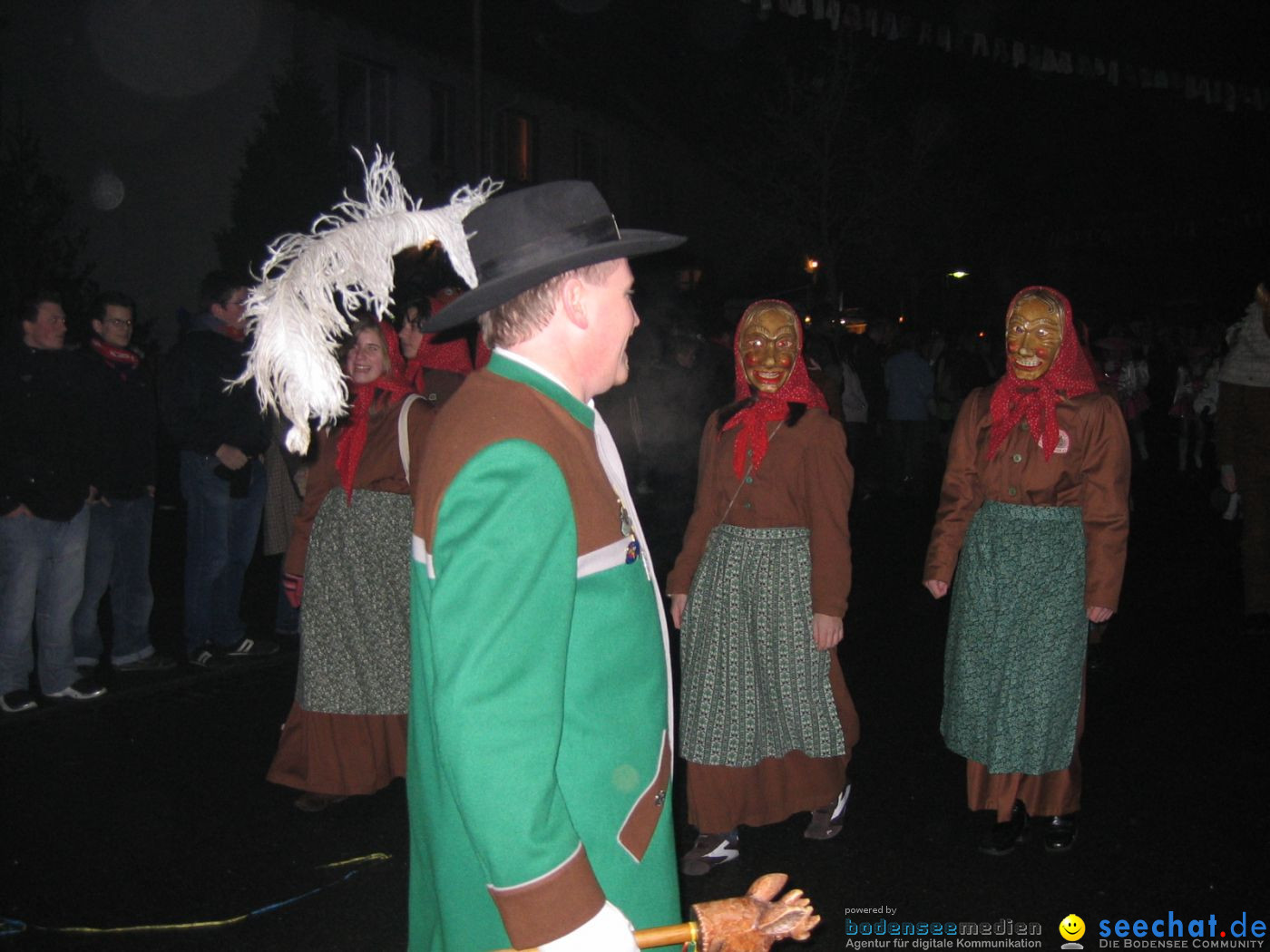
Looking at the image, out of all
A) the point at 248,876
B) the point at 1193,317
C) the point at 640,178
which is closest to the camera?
the point at 248,876

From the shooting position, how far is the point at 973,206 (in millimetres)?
30719

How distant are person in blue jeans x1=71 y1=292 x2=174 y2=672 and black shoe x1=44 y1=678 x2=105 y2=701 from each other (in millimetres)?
450

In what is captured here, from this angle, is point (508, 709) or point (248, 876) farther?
point (248, 876)

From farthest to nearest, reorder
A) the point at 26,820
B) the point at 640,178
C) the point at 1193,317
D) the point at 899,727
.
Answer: the point at 1193,317 → the point at 640,178 → the point at 899,727 → the point at 26,820

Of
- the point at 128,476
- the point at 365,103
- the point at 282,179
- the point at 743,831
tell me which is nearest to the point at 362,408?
the point at 743,831

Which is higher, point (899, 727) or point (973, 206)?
point (973, 206)

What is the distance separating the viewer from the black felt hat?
176cm

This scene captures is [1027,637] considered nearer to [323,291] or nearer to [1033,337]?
[1033,337]

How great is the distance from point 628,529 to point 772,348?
231 centimetres

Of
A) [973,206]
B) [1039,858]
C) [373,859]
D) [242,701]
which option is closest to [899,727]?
[1039,858]

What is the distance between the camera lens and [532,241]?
1.79m

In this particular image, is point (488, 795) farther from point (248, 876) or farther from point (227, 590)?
point (227, 590)

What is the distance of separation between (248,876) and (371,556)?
4.25 ft

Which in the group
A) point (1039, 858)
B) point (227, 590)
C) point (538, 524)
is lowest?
point (1039, 858)
